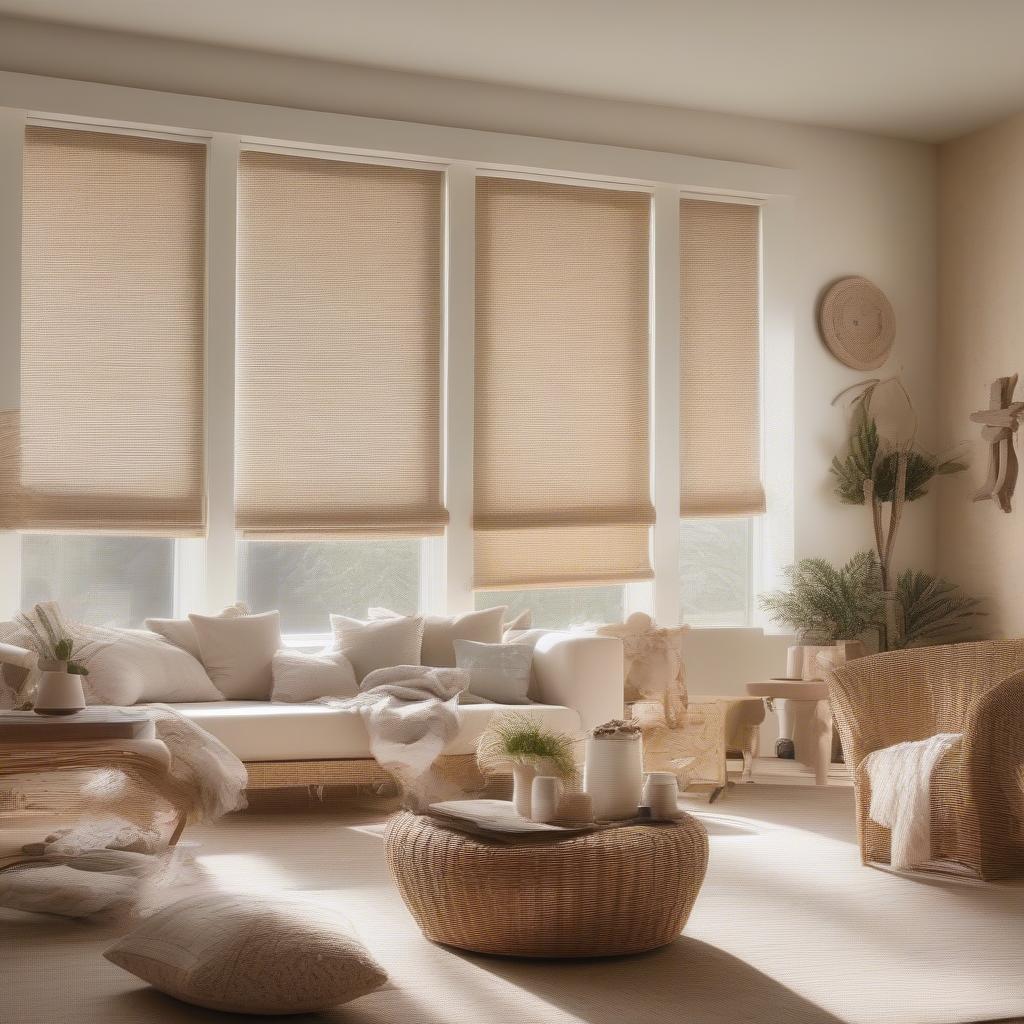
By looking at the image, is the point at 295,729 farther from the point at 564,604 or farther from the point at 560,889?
the point at 560,889

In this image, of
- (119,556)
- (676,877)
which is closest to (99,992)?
(676,877)

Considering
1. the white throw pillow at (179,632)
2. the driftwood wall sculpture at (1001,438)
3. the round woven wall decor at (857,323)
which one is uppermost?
the round woven wall decor at (857,323)

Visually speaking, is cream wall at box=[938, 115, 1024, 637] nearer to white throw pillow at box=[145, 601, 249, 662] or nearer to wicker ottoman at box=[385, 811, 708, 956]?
white throw pillow at box=[145, 601, 249, 662]

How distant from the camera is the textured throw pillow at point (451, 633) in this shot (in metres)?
6.69

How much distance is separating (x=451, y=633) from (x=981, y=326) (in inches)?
146

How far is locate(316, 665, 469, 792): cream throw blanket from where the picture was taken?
5668mm

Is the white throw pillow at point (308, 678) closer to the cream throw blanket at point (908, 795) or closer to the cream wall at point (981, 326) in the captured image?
the cream throw blanket at point (908, 795)

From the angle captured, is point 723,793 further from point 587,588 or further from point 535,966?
point 535,966

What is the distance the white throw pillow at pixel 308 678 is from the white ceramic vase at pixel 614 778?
2522 mm

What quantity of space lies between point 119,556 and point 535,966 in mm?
3869

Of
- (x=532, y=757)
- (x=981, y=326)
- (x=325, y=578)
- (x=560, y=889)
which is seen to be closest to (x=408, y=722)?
(x=325, y=578)

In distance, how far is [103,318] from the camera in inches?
259

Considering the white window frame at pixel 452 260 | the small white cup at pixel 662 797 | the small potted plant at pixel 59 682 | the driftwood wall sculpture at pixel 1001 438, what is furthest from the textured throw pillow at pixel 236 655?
the driftwood wall sculpture at pixel 1001 438

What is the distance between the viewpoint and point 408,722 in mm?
5727
